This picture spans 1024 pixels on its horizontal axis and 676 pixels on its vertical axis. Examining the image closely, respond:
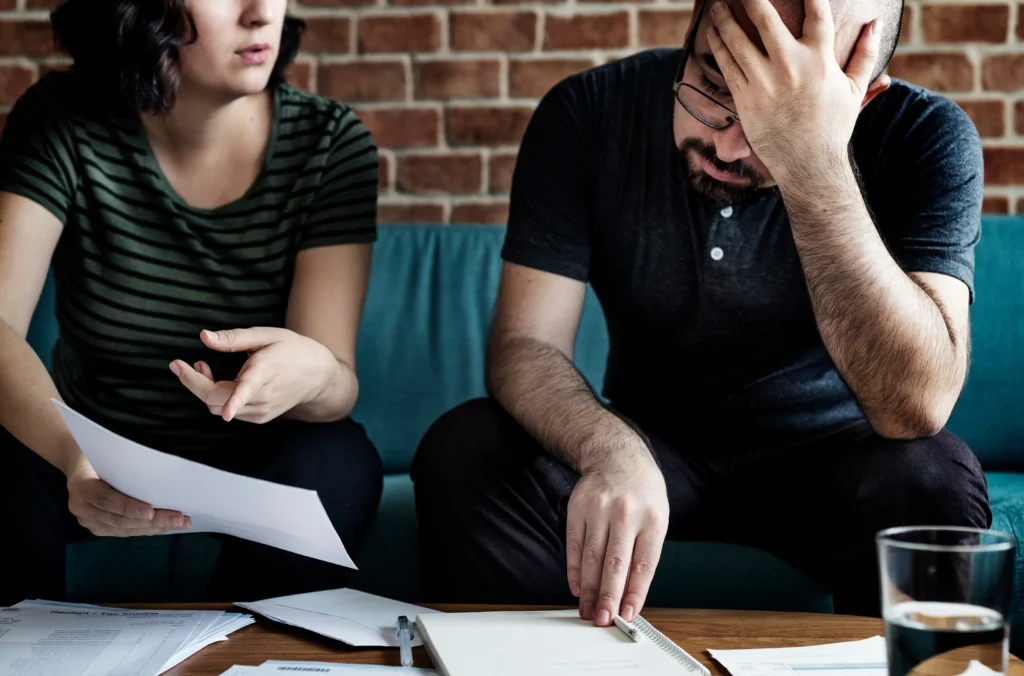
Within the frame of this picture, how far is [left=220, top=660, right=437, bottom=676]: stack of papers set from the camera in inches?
27.1

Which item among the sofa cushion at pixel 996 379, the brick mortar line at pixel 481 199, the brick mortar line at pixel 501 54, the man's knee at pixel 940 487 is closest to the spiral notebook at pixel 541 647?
the man's knee at pixel 940 487

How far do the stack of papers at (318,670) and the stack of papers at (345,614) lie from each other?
0.16ft

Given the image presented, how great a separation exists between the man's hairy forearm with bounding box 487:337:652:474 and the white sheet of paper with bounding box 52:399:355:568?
0.92 feet

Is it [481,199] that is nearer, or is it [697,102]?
[697,102]

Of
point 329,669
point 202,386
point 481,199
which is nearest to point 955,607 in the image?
point 329,669

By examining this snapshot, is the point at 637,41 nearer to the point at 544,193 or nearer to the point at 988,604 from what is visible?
the point at 544,193

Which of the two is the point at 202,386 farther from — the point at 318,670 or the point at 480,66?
the point at 480,66

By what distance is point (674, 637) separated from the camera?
78 centimetres

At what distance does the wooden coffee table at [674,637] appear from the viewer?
726 mm

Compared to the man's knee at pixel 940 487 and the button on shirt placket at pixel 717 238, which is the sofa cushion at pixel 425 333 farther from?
the man's knee at pixel 940 487

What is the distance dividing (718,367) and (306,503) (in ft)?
2.18

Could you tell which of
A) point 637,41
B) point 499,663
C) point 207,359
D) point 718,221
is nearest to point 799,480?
point 718,221

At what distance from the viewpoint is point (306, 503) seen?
2.53 ft

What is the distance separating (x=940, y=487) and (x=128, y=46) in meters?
1.08
